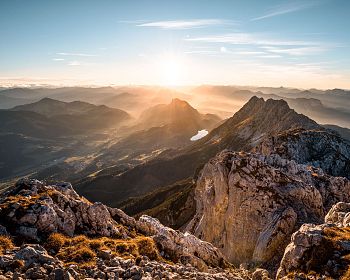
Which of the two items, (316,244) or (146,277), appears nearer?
(146,277)

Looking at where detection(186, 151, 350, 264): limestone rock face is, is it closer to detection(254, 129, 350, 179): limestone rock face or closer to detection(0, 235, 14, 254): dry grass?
detection(254, 129, 350, 179): limestone rock face

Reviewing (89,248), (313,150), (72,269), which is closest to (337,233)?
(89,248)

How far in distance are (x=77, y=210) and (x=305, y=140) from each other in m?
121

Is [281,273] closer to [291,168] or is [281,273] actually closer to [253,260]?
[253,260]

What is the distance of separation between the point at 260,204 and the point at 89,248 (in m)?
47.5

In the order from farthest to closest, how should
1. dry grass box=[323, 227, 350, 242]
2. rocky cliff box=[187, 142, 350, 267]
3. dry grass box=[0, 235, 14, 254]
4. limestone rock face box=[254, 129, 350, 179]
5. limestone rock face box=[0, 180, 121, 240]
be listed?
limestone rock face box=[254, 129, 350, 179] < rocky cliff box=[187, 142, 350, 267] < dry grass box=[323, 227, 350, 242] < limestone rock face box=[0, 180, 121, 240] < dry grass box=[0, 235, 14, 254]

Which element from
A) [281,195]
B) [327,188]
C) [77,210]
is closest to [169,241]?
[77,210]

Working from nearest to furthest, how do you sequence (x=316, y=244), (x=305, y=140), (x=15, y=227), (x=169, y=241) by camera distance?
(x=15, y=227) → (x=316, y=244) → (x=169, y=241) → (x=305, y=140)

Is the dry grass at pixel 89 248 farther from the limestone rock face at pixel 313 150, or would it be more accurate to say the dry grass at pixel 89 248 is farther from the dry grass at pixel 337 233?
the limestone rock face at pixel 313 150

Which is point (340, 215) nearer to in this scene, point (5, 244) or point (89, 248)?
point (89, 248)

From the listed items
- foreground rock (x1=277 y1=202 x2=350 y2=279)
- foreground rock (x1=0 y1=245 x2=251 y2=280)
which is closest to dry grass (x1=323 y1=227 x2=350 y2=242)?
foreground rock (x1=277 y1=202 x2=350 y2=279)

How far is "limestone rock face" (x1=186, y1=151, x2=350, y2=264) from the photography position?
6328 centimetres

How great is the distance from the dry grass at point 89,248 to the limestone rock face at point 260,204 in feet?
91.3

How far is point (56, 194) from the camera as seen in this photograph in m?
45.2
